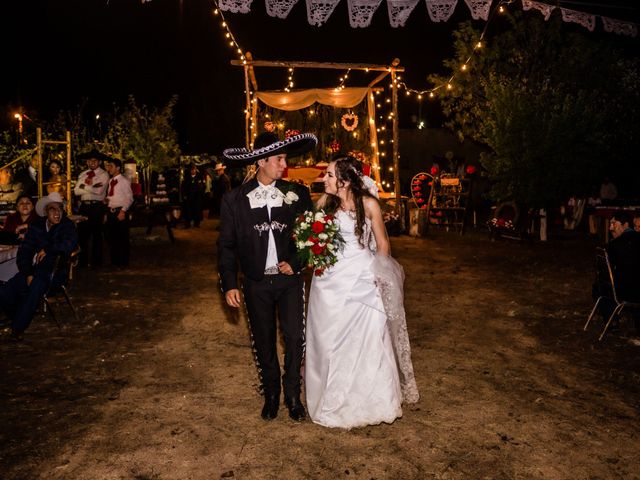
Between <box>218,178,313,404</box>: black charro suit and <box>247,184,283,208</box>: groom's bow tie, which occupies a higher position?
<box>247,184,283,208</box>: groom's bow tie

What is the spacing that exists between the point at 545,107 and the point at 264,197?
12.6 metres

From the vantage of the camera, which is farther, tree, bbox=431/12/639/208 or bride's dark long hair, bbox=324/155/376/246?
tree, bbox=431/12/639/208

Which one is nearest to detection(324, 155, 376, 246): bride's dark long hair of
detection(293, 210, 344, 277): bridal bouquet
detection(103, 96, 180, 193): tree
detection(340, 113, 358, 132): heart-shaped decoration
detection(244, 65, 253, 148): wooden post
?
detection(293, 210, 344, 277): bridal bouquet

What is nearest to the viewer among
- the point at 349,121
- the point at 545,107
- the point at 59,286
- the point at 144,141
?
the point at 59,286

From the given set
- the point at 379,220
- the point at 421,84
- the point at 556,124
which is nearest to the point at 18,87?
the point at 421,84

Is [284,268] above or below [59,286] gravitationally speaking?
above

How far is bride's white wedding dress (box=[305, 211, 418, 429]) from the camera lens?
4.20 m

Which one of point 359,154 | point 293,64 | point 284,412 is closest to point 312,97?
point 293,64

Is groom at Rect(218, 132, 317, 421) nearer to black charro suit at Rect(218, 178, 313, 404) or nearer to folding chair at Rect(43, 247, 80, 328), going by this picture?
black charro suit at Rect(218, 178, 313, 404)

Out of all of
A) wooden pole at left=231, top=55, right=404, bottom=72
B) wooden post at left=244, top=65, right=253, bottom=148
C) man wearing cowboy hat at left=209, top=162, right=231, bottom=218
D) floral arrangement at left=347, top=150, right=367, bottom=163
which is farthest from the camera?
man wearing cowboy hat at left=209, top=162, right=231, bottom=218

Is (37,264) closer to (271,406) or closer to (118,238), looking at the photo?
(271,406)

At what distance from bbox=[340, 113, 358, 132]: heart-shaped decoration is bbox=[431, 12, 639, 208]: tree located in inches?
144

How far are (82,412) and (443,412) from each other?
9.06ft

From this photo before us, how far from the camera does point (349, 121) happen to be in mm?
17250
